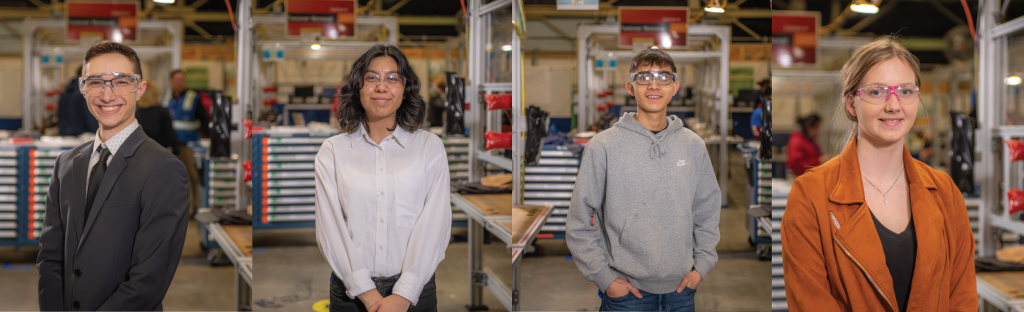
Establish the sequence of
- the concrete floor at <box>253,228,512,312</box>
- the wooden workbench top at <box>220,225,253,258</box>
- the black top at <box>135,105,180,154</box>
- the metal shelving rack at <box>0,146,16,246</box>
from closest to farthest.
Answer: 1. the concrete floor at <box>253,228,512,312</box>
2. the wooden workbench top at <box>220,225,253,258</box>
3. the black top at <box>135,105,180,154</box>
4. the metal shelving rack at <box>0,146,16,246</box>

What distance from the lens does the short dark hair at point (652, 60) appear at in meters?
2.36

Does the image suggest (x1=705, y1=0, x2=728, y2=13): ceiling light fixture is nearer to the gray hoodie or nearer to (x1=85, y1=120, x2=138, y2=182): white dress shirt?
the gray hoodie

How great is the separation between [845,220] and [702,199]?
1.58 feet

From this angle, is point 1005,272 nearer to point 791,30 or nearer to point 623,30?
point 791,30

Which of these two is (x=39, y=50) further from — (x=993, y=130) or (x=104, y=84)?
(x=993, y=130)

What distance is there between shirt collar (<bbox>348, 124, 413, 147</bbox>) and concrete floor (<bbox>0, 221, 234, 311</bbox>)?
93.6 inches

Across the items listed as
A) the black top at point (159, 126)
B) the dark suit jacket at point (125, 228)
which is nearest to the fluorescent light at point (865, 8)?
the dark suit jacket at point (125, 228)

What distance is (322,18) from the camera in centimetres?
260

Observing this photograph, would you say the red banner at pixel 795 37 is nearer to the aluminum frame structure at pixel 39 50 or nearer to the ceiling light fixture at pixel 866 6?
the ceiling light fixture at pixel 866 6

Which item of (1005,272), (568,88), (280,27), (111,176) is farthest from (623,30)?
(1005,272)

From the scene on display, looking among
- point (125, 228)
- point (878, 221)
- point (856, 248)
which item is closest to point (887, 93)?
point (878, 221)

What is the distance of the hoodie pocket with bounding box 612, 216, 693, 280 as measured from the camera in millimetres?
2238

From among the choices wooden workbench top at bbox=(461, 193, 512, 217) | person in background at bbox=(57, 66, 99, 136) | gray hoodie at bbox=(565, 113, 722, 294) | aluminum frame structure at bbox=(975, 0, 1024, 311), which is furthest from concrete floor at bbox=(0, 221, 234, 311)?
aluminum frame structure at bbox=(975, 0, 1024, 311)

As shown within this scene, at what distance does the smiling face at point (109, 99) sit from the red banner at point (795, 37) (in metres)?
2.70
